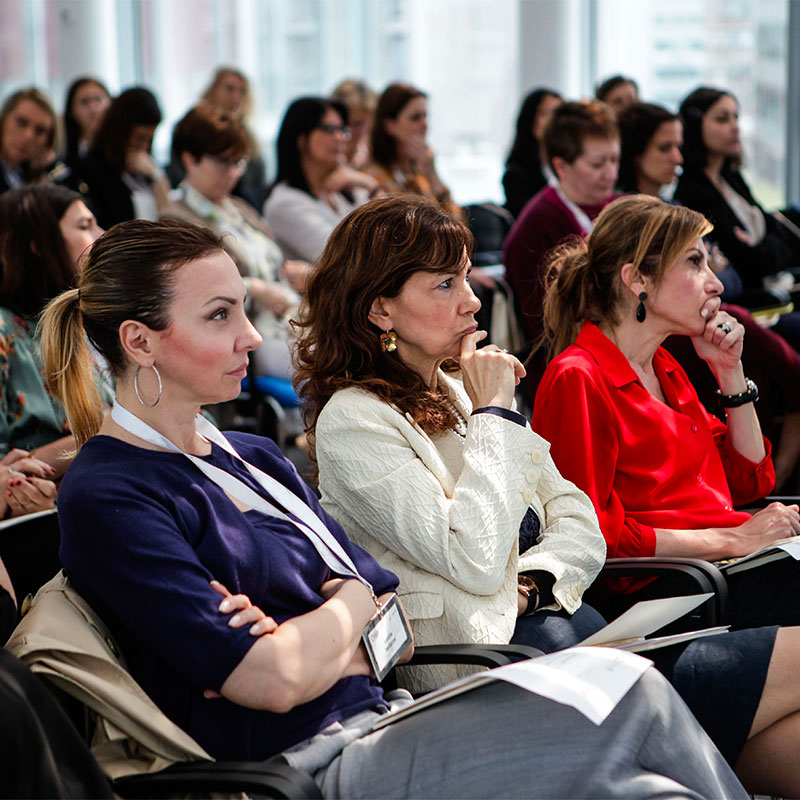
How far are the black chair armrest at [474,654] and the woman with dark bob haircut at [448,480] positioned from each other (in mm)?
86

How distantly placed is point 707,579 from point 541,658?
2.13 ft

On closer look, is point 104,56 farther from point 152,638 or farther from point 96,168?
point 152,638

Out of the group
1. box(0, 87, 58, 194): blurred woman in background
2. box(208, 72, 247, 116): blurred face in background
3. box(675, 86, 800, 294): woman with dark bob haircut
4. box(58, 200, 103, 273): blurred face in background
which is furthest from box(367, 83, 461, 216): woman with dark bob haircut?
box(58, 200, 103, 273): blurred face in background

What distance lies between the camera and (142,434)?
5.09 ft

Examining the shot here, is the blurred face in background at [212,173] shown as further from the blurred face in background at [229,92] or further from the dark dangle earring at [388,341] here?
the blurred face in background at [229,92]

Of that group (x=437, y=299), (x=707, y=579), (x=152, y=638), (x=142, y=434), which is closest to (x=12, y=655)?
(x=152, y=638)

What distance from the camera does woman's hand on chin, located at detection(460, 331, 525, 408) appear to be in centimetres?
195

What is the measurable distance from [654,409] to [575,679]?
1.01 meters

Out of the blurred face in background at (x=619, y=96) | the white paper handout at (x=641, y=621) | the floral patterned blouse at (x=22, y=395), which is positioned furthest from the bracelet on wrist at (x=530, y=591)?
the blurred face in background at (x=619, y=96)

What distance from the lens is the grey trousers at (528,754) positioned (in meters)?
1.40

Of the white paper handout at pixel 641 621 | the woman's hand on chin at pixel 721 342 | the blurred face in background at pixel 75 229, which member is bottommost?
the white paper handout at pixel 641 621

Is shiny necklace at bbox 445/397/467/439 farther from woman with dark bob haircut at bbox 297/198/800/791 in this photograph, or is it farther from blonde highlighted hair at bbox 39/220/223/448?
blonde highlighted hair at bbox 39/220/223/448

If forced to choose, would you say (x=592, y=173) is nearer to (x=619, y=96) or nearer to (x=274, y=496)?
(x=274, y=496)

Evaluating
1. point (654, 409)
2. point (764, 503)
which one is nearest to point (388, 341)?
point (654, 409)
